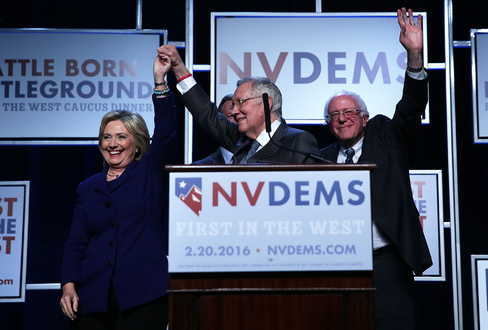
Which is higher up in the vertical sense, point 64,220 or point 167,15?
point 167,15

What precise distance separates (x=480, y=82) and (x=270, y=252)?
2.79m

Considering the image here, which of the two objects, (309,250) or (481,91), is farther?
(481,91)

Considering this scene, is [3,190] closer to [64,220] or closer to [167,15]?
[64,220]

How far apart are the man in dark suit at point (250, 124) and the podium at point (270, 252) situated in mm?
574

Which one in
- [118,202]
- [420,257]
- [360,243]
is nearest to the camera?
[360,243]

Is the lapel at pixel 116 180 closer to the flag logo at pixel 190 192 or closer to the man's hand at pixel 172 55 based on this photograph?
the man's hand at pixel 172 55

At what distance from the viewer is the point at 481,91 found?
13.9ft

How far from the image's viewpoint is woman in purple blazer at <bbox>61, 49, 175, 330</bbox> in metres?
2.39

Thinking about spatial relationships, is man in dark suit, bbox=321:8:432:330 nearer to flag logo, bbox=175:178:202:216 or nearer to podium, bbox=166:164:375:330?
podium, bbox=166:164:375:330

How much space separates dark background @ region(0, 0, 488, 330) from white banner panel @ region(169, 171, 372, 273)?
7.41 ft

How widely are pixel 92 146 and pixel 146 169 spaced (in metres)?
1.77

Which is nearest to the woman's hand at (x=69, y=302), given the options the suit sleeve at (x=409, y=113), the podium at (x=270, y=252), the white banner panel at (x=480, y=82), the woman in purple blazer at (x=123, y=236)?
the woman in purple blazer at (x=123, y=236)

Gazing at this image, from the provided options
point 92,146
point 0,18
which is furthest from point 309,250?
point 0,18

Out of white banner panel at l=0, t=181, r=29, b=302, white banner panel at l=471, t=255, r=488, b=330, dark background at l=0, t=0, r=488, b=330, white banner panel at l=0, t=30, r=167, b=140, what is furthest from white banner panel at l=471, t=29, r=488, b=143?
white banner panel at l=0, t=181, r=29, b=302
